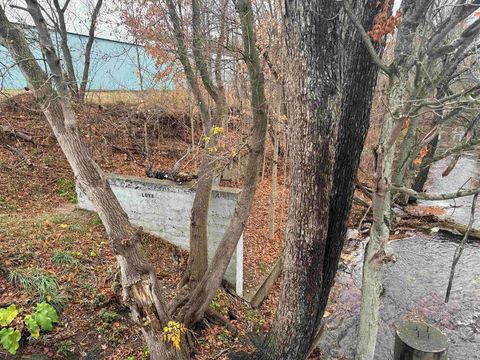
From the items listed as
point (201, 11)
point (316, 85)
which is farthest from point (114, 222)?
point (201, 11)

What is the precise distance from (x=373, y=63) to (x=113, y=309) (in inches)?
197

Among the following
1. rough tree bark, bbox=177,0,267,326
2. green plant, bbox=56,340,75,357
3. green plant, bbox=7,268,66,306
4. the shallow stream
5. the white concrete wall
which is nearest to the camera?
green plant, bbox=56,340,75,357

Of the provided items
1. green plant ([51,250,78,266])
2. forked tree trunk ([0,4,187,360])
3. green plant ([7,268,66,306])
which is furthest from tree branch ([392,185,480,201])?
green plant ([51,250,78,266])

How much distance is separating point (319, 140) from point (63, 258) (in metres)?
4.86

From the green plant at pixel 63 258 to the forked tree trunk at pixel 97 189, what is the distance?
6.23ft

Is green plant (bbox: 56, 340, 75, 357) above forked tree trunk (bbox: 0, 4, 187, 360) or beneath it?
beneath

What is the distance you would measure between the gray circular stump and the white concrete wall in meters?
2.98

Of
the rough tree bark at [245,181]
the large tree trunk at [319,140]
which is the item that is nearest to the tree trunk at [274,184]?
the rough tree bark at [245,181]

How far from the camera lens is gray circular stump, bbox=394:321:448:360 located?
202 inches

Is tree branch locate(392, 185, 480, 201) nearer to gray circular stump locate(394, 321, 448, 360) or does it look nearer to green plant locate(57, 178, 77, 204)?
gray circular stump locate(394, 321, 448, 360)

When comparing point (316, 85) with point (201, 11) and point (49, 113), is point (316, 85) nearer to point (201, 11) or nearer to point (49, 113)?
point (49, 113)

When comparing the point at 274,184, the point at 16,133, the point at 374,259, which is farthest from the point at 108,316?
the point at 16,133

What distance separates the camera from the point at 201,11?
6414mm

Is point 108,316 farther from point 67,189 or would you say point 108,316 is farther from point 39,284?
point 67,189
